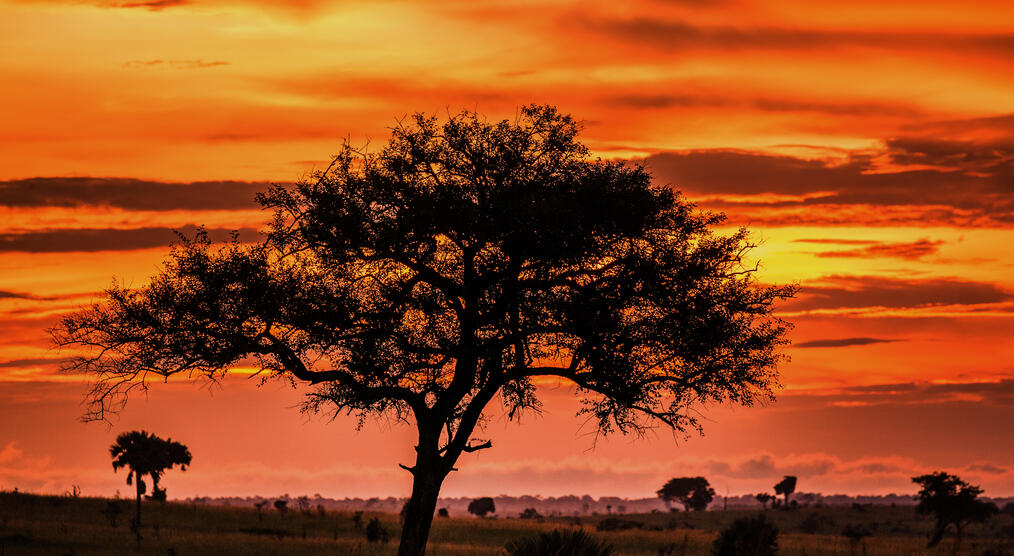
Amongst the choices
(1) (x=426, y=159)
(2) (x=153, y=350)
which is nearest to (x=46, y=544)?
(2) (x=153, y=350)

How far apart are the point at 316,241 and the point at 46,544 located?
2790 centimetres

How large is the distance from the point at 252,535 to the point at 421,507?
35404 millimetres

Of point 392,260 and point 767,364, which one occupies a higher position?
point 392,260

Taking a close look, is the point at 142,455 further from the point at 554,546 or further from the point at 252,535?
the point at 554,546

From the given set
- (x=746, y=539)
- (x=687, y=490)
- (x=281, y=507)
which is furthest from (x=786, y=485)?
(x=746, y=539)

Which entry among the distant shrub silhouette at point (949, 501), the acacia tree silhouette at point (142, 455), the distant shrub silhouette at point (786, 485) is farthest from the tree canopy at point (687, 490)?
the acacia tree silhouette at point (142, 455)

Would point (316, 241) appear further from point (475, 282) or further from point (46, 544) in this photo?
point (46, 544)

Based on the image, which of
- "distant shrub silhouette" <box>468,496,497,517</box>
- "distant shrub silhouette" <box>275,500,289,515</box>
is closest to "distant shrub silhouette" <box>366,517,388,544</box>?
"distant shrub silhouette" <box>275,500,289,515</box>

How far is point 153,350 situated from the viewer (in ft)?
104

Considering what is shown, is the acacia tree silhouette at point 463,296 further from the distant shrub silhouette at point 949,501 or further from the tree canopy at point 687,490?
the tree canopy at point 687,490

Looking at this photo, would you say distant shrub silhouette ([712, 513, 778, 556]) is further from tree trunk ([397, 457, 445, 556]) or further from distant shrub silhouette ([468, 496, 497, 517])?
distant shrub silhouette ([468, 496, 497, 517])

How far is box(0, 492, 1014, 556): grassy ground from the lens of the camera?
170 ft

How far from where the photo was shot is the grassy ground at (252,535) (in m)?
51.8

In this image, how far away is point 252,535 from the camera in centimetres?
6400
